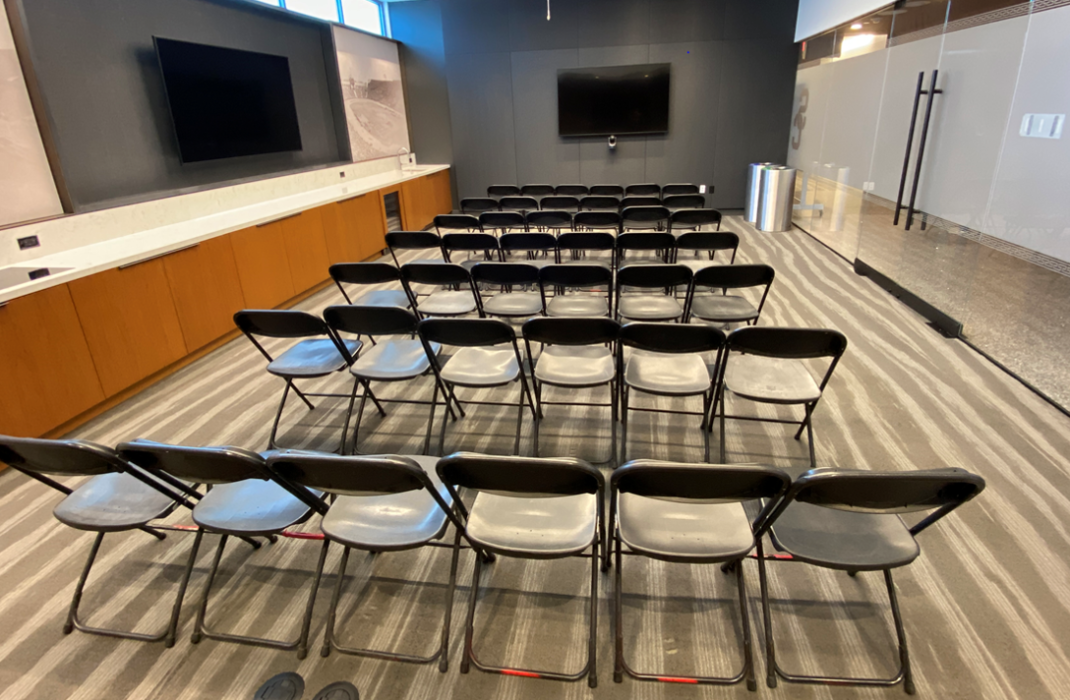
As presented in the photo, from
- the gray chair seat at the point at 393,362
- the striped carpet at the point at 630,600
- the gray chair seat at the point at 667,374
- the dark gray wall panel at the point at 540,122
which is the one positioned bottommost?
the striped carpet at the point at 630,600

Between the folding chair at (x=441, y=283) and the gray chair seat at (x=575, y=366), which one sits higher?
the folding chair at (x=441, y=283)

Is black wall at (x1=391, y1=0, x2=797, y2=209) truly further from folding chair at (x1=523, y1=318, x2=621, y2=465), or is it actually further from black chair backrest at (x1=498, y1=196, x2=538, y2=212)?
folding chair at (x1=523, y1=318, x2=621, y2=465)

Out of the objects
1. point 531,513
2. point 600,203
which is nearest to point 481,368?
point 531,513

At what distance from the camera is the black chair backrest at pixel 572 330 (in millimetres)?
2686

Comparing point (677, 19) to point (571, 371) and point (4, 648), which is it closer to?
point (571, 371)

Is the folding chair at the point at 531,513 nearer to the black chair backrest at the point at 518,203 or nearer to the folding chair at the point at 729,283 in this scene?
the folding chair at the point at 729,283

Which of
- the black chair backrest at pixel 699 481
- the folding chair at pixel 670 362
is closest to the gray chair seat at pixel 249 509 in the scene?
the black chair backrest at pixel 699 481

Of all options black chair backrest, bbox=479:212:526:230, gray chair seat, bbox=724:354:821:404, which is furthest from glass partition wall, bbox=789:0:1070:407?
black chair backrest, bbox=479:212:526:230

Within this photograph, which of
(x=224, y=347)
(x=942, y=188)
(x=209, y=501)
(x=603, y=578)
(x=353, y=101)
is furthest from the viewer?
(x=353, y=101)

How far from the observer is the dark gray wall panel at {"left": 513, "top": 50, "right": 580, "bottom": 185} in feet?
30.5

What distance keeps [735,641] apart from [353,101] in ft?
28.7

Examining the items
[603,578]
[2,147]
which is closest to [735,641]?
[603,578]

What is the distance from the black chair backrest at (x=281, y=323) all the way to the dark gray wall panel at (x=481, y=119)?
7.66m

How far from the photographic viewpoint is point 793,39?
28.0 ft
